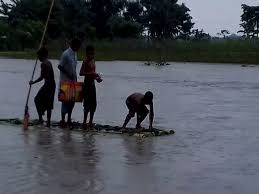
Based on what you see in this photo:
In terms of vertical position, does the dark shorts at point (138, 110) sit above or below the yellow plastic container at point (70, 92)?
below

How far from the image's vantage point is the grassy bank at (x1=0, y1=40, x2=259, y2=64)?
5412 centimetres

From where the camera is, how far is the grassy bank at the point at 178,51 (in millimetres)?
54125

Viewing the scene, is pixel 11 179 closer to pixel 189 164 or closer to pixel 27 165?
pixel 27 165

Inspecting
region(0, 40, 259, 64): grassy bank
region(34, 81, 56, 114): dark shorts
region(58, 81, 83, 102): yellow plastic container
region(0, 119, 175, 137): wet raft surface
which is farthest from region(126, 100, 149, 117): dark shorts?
region(0, 40, 259, 64): grassy bank

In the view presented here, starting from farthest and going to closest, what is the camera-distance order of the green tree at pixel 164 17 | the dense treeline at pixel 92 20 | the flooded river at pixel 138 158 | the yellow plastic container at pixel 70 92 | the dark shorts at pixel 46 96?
the green tree at pixel 164 17 → the dense treeline at pixel 92 20 → the dark shorts at pixel 46 96 → the yellow plastic container at pixel 70 92 → the flooded river at pixel 138 158

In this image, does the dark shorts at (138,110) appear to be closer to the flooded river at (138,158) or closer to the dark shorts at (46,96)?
the flooded river at (138,158)

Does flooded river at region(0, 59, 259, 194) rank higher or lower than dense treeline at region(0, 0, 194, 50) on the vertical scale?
lower

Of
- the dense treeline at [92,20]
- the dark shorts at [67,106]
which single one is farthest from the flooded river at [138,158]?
the dense treeline at [92,20]

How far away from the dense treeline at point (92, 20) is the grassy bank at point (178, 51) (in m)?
6.03

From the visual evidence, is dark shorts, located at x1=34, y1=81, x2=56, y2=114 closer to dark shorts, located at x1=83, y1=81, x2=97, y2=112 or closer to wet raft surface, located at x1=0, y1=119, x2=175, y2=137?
wet raft surface, located at x1=0, y1=119, x2=175, y2=137

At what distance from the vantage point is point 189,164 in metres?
8.79

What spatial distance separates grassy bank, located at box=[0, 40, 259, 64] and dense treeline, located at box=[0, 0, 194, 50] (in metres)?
6.03

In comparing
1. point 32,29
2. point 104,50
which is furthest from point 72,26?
point 104,50

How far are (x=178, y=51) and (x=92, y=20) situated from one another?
17.9 m
